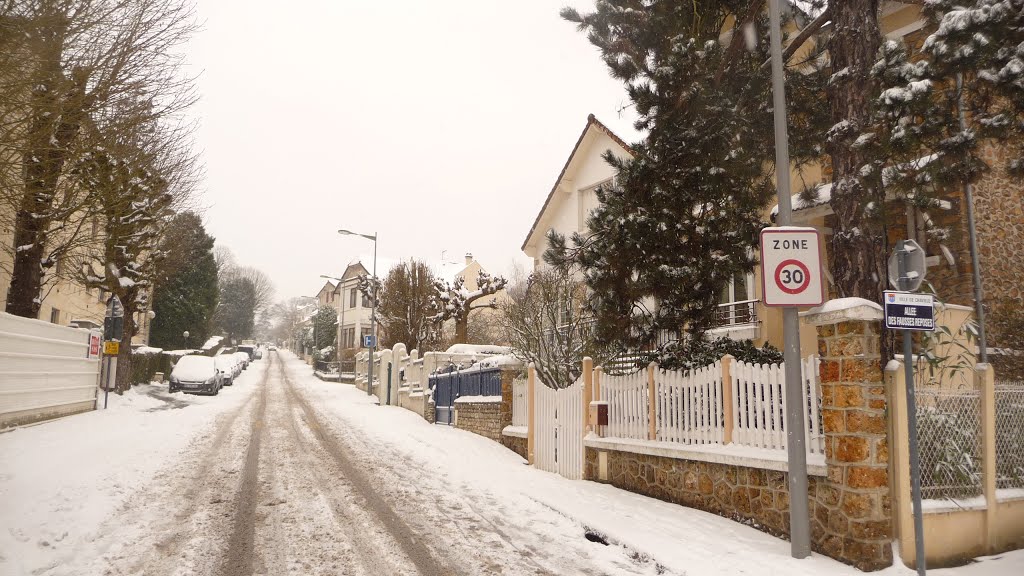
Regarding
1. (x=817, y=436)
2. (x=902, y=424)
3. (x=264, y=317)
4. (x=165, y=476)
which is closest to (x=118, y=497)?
(x=165, y=476)

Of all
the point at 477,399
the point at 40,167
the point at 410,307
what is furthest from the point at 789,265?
the point at 410,307

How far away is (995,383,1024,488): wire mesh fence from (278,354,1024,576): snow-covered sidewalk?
2.73 ft

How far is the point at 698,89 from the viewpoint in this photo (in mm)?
9023

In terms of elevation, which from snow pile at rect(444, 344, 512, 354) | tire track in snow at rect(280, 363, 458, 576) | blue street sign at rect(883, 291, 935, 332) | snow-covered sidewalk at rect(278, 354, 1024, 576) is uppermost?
blue street sign at rect(883, 291, 935, 332)

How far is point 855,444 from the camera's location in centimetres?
564

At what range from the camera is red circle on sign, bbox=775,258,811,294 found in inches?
236

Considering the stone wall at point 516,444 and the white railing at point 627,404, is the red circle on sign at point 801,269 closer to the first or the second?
the white railing at point 627,404

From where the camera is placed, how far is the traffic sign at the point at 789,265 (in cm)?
601

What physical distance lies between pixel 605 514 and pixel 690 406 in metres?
1.72

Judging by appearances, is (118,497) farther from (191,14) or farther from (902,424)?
(902,424)

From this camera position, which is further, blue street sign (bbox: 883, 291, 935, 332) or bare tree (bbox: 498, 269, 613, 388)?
bare tree (bbox: 498, 269, 613, 388)

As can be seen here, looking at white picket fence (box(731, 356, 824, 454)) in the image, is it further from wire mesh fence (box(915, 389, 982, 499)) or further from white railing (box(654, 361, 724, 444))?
wire mesh fence (box(915, 389, 982, 499))

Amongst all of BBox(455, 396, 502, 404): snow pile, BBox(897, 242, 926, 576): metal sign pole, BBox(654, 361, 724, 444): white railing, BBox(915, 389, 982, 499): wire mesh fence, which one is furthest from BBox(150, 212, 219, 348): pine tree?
BBox(897, 242, 926, 576): metal sign pole

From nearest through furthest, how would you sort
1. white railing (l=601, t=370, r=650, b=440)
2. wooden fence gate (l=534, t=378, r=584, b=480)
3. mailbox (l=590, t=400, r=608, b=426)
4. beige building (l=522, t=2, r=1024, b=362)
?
1. white railing (l=601, t=370, r=650, b=440)
2. mailbox (l=590, t=400, r=608, b=426)
3. wooden fence gate (l=534, t=378, r=584, b=480)
4. beige building (l=522, t=2, r=1024, b=362)
